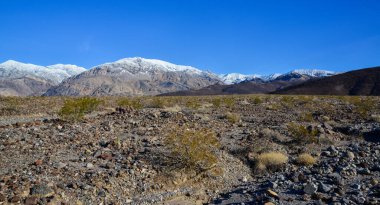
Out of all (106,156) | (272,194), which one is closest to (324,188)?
(272,194)

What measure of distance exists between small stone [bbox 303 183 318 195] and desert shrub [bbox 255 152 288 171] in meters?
3.07

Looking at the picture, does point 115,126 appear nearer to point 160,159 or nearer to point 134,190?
point 160,159

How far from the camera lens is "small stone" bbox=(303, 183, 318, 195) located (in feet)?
32.7

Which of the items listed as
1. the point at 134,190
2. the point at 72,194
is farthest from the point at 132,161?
the point at 72,194

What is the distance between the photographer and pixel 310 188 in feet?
33.1

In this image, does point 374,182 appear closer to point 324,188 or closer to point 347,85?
point 324,188

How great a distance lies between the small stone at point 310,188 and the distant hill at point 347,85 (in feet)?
387

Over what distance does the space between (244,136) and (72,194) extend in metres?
10.0

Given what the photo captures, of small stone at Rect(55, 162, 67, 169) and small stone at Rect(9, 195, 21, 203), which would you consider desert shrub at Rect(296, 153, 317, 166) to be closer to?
small stone at Rect(55, 162, 67, 169)

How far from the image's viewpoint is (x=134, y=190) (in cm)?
1098

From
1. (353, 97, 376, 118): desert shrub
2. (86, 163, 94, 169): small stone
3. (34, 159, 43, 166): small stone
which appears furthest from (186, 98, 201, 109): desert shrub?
(34, 159, 43, 166): small stone

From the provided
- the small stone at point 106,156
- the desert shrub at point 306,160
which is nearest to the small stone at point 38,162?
the small stone at point 106,156

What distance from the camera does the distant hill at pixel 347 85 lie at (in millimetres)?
124500

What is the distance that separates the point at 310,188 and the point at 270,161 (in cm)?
349
